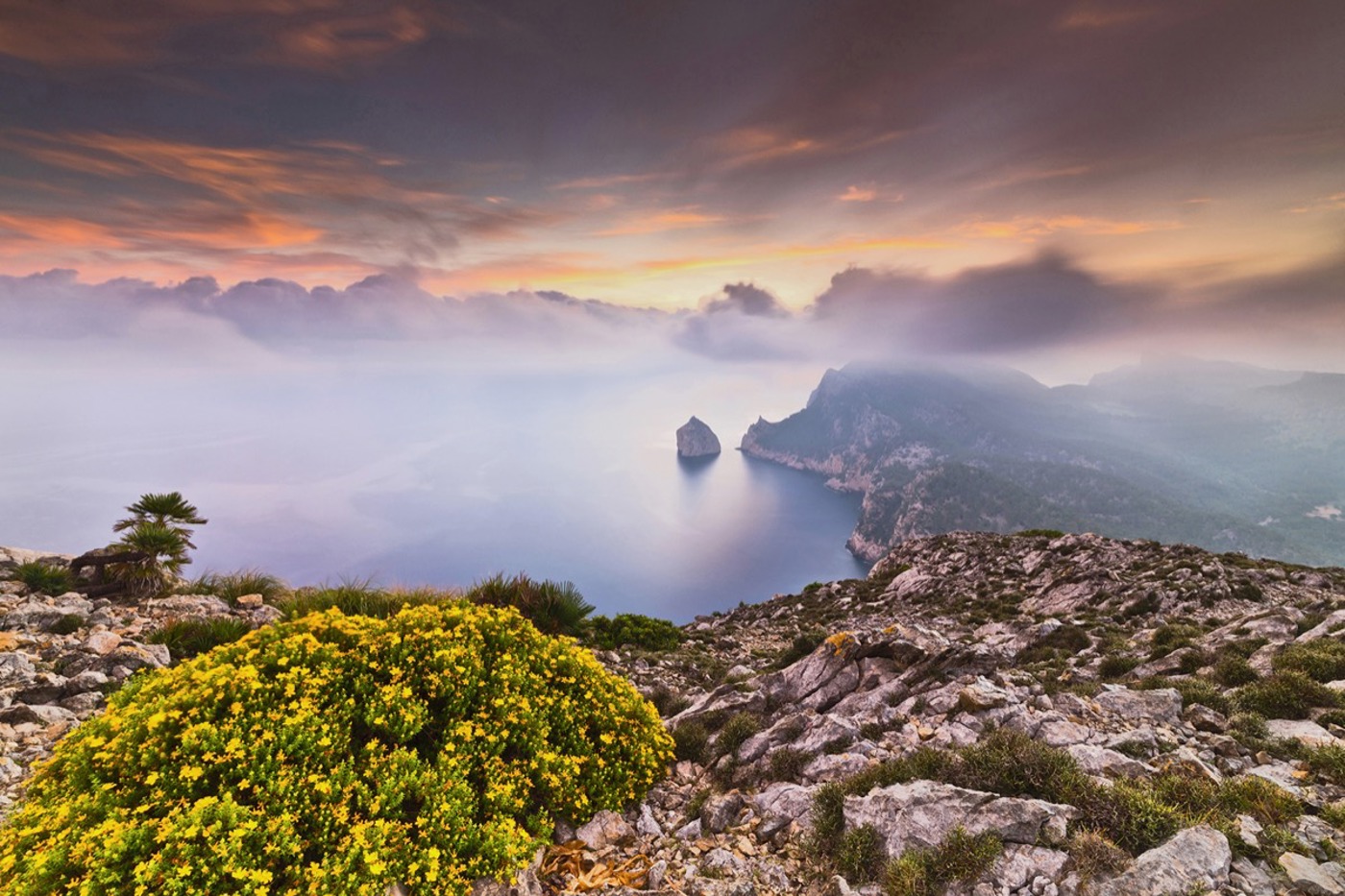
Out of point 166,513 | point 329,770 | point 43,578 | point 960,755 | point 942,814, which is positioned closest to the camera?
point 329,770

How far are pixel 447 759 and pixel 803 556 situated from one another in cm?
15473

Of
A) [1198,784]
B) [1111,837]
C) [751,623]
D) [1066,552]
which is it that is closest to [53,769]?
[1111,837]

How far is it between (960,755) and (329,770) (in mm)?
7967

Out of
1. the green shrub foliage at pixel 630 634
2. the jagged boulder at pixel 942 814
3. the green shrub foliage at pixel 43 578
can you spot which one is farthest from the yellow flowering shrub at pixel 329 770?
the green shrub foliage at pixel 43 578

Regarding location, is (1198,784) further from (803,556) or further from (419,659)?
(803,556)

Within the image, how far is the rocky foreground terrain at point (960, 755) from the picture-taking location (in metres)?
5.10

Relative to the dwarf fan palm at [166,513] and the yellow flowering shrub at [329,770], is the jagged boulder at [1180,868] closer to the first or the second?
the yellow flowering shrub at [329,770]

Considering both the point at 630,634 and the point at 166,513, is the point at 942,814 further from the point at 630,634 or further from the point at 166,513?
the point at 166,513

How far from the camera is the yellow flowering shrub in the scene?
4.40 metres

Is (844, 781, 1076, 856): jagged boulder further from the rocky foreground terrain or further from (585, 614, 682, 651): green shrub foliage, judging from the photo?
(585, 614, 682, 651): green shrub foliage

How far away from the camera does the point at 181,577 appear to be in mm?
16656

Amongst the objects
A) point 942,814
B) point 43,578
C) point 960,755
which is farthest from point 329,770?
point 43,578

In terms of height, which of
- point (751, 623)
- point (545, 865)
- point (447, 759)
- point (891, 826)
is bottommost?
point (751, 623)

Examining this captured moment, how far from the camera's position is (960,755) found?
6867mm
